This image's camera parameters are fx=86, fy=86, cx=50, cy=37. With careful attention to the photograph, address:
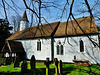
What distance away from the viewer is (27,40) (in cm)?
1886

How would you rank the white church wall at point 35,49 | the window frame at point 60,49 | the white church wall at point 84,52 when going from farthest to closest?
the white church wall at point 35,49, the window frame at point 60,49, the white church wall at point 84,52

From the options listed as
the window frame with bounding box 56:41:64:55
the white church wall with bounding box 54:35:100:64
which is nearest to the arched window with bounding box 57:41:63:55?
the window frame with bounding box 56:41:64:55

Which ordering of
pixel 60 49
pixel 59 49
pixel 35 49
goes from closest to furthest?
pixel 60 49 < pixel 59 49 < pixel 35 49

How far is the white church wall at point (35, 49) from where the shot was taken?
52.7 feet

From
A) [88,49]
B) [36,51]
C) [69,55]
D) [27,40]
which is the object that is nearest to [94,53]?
[88,49]

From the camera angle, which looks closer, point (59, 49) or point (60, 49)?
point (60, 49)

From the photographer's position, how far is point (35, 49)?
17.5 meters

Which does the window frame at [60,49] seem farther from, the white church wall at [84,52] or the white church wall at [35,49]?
the white church wall at [35,49]

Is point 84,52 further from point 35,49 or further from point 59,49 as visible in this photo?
point 35,49

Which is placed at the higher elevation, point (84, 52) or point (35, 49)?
point (35, 49)

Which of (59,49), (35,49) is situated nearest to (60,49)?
(59,49)

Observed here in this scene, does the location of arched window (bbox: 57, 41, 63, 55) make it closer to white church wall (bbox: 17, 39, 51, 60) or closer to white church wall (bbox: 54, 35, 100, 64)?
white church wall (bbox: 54, 35, 100, 64)

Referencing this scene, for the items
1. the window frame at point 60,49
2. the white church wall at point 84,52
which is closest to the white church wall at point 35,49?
the window frame at point 60,49

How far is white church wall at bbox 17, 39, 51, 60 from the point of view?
16062mm
